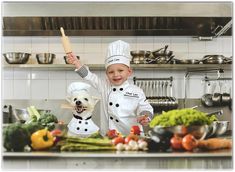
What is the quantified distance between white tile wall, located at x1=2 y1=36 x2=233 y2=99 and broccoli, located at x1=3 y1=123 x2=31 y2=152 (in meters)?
1.05

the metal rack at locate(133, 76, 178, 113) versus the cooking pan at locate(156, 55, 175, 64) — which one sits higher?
the cooking pan at locate(156, 55, 175, 64)

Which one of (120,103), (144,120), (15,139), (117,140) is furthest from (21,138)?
(120,103)

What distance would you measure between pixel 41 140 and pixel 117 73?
0.57 m

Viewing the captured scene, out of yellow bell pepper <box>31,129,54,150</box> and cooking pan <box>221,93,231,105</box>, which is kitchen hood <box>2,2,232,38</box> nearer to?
cooking pan <box>221,93,231,105</box>

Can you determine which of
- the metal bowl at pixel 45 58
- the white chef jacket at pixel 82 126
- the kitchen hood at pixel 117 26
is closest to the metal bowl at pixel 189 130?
the white chef jacket at pixel 82 126

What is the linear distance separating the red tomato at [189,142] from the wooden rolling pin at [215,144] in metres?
0.01

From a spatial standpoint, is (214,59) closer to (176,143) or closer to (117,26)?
(117,26)

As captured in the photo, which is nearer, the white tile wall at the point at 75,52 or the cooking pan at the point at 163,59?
the cooking pan at the point at 163,59

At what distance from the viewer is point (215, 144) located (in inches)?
38.2

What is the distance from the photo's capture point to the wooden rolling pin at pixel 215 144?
962mm

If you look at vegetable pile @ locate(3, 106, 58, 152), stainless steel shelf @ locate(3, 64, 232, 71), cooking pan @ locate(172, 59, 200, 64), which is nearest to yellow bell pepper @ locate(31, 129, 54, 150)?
vegetable pile @ locate(3, 106, 58, 152)

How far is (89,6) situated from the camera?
1431mm

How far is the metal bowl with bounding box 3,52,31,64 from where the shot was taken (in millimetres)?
1901

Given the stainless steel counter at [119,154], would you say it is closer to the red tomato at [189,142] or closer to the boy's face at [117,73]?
the red tomato at [189,142]
